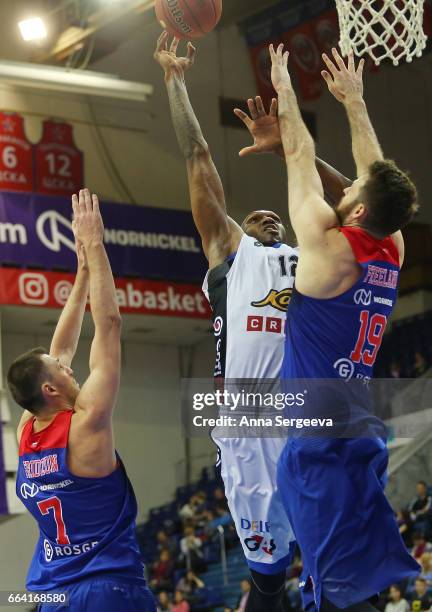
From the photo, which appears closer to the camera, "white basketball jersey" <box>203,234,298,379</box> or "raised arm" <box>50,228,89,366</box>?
"white basketball jersey" <box>203,234,298,379</box>

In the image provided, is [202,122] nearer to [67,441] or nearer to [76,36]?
[76,36]

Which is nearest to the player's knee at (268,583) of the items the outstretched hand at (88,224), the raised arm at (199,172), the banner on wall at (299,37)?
the raised arm at (199,172)

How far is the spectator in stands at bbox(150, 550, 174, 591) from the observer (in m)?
15.9

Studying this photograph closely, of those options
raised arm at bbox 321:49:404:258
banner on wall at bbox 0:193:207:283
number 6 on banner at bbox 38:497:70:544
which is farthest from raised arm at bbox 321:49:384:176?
banner on wall at bbox 0:193:207:283

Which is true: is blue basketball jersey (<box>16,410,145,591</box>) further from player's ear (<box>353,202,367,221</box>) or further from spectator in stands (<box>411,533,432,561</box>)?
spectator in stands (<box>411,533,432,561</box>)

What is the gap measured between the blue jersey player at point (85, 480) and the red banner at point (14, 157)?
12.9m

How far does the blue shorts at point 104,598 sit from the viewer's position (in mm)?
4520

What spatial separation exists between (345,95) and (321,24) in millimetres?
12836

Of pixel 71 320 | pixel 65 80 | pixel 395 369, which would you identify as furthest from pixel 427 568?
pixel 65 80

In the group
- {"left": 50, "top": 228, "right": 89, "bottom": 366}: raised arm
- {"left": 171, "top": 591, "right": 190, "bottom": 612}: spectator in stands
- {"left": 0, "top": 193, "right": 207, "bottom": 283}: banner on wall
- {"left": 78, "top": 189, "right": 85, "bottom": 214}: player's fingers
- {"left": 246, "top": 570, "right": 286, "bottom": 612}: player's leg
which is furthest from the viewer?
{"left": 0, "top": 193, "right": 207, "bottom": 283}: banner on wall

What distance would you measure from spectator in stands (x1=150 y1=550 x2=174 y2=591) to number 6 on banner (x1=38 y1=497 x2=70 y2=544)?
11538 mm

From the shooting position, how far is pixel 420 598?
1076cm

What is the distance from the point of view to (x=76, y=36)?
17219mm

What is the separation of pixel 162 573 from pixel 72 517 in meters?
12.0
